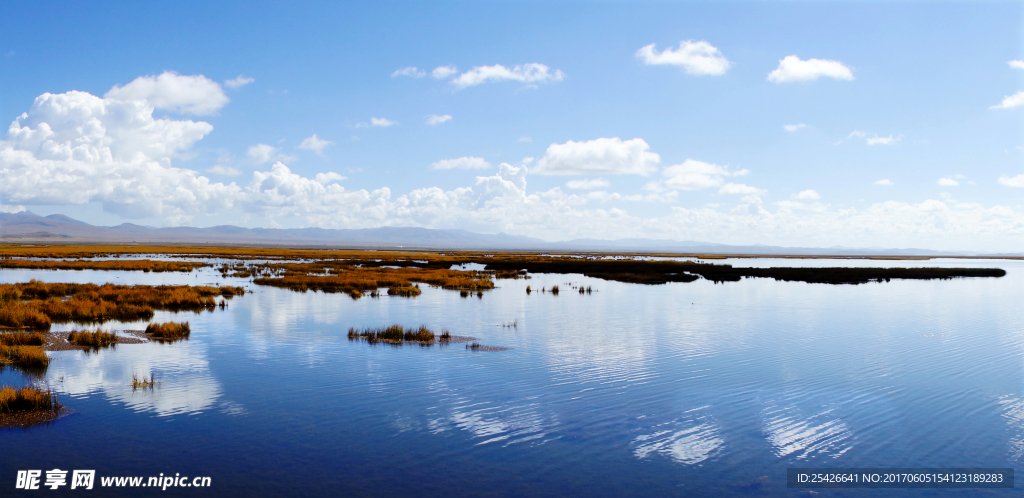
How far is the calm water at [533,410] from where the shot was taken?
962 centimetres

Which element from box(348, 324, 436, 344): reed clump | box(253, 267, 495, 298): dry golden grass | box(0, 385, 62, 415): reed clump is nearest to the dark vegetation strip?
box(253, 267, 495, 298): dry golden grass

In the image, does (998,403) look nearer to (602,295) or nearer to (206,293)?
(602,295)

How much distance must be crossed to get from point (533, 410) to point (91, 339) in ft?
50.4

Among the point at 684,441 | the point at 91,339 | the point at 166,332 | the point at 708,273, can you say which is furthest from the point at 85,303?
the point at 708,273

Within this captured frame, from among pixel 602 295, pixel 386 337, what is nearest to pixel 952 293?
pixel 602 295

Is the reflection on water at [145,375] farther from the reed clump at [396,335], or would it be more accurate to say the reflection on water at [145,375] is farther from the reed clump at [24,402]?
the reed clump at [396,335]

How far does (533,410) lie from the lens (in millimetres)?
12852

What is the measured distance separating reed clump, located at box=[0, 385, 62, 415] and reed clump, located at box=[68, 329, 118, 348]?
718cm

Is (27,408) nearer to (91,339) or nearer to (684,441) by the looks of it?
(91,339)

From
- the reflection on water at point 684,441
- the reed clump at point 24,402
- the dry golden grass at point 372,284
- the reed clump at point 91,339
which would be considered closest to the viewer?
the reflection on water at point 684,441

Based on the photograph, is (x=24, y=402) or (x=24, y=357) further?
(x=24, y=357)

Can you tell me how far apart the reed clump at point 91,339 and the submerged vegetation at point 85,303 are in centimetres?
395

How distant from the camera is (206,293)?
35.2 metres

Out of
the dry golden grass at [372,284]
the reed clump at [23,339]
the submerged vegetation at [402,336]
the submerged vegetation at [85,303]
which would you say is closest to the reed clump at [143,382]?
the reed clump at [23,339]
